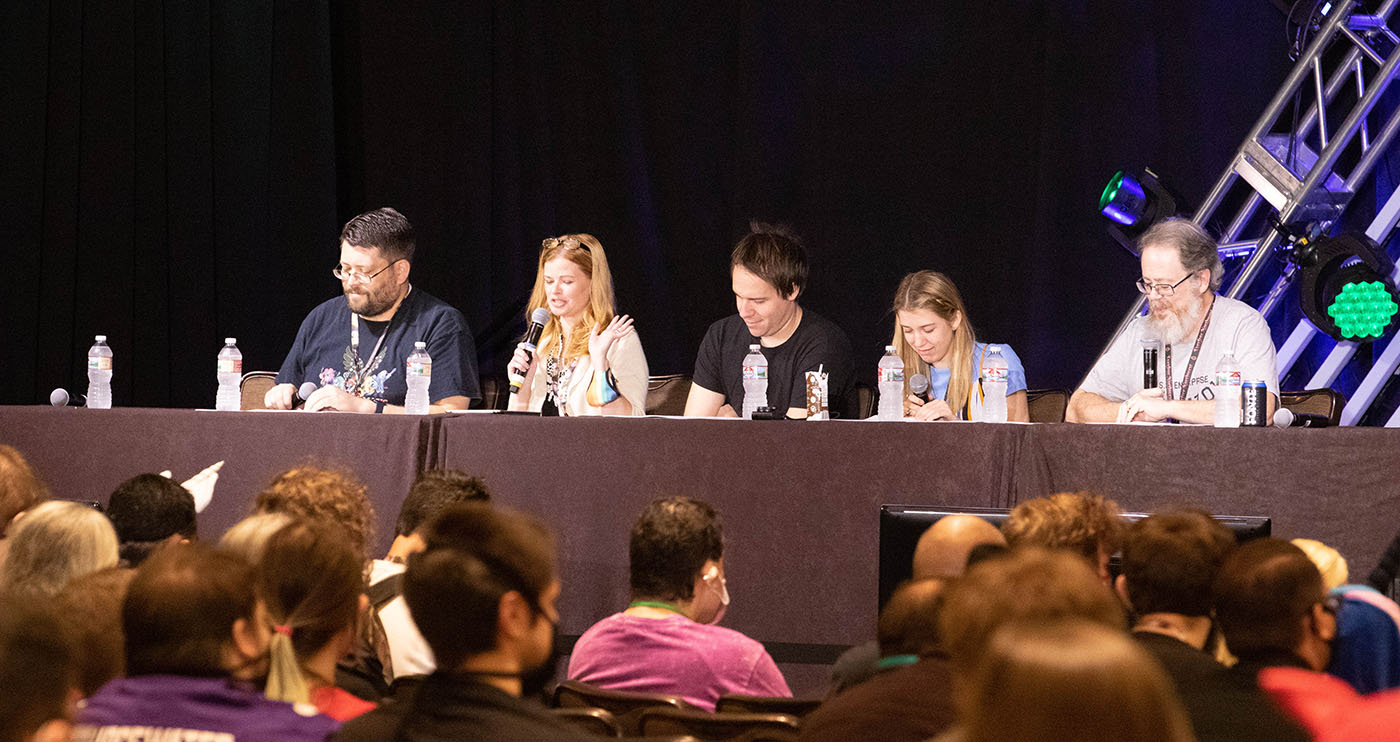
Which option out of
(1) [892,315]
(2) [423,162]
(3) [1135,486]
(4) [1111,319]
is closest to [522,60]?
(2) [423,162]

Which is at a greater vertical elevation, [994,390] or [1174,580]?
[994,390]

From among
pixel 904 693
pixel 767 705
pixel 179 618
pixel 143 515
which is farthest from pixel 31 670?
pixel 143 515

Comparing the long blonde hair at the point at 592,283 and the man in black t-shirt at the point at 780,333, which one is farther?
the long blonde hair at the point at 592,283

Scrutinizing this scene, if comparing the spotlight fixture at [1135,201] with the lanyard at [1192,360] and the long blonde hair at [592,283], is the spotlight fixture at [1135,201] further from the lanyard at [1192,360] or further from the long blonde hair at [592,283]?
the long blonde hair at [592,283]

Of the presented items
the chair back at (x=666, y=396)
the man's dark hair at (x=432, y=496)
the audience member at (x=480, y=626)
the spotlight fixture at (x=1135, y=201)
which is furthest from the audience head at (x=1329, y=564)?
the spotlight fixture at (x=1135, y=201)

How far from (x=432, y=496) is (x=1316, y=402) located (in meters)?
2.82

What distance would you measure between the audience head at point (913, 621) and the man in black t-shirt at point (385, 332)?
3.05 metres

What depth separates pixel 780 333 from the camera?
4578mm

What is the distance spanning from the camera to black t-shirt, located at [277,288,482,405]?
4711 millimetres

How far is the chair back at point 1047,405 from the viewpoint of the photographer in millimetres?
4535

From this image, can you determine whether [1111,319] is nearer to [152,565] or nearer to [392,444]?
[392,444]

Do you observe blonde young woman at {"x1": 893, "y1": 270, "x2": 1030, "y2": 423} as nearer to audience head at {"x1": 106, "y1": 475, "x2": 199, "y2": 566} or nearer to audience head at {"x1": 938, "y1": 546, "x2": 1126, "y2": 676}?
audience head at {"x1": 106, "y1": 475, "x2": 199, "y2": 566}

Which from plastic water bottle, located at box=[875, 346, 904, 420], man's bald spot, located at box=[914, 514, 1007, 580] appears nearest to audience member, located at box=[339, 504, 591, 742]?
man's bald spot, located at box=[914, 514, 1007, 580]

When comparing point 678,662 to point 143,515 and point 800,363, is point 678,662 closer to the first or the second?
point 143,515
